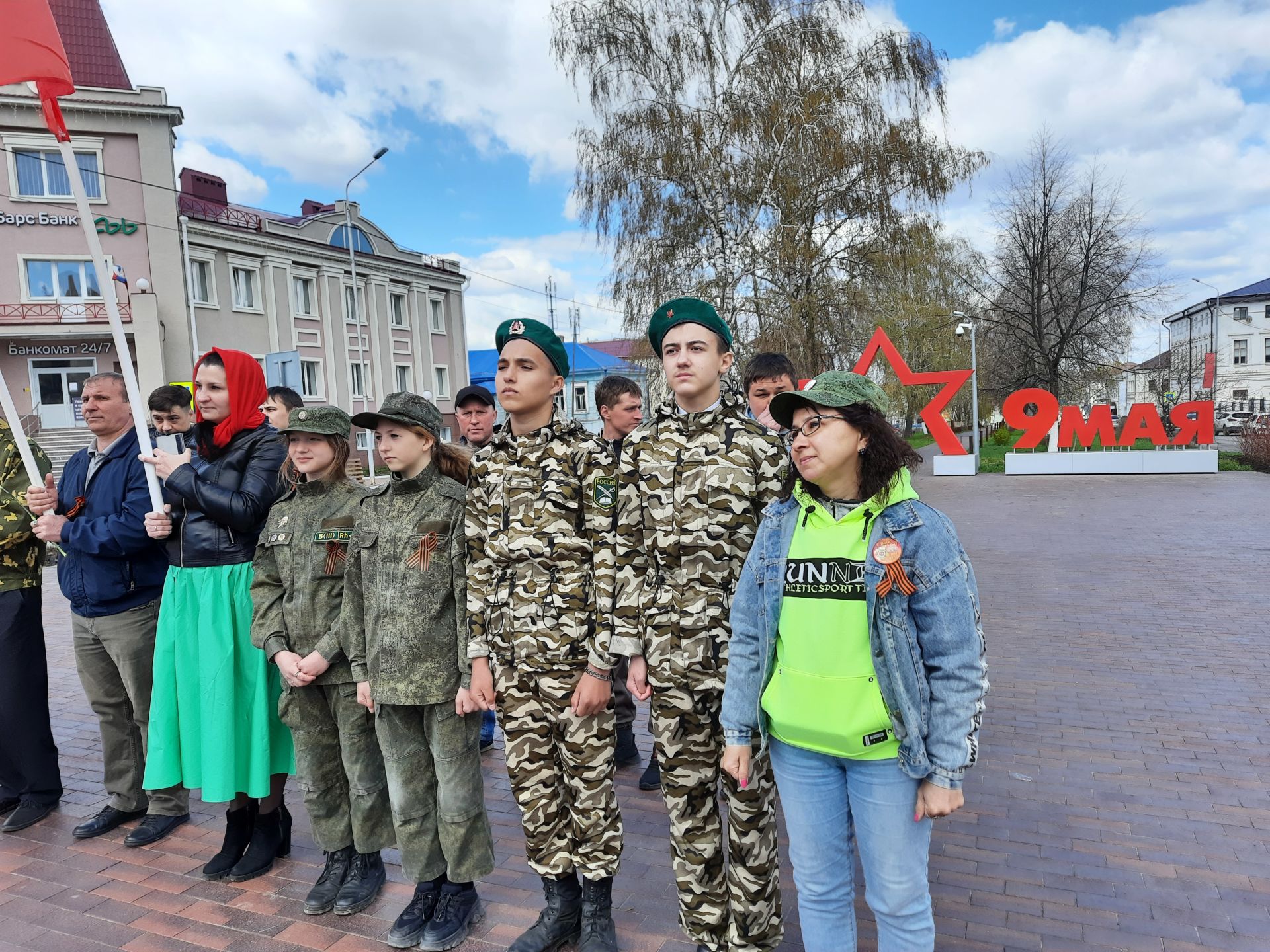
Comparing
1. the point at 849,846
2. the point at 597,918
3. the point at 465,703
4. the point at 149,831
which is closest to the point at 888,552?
the point at 849,846

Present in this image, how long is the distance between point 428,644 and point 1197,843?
3396mm

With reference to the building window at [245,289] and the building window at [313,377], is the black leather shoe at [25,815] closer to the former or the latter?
the building window at [245,289]

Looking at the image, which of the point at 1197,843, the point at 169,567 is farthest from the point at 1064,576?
the point at 169,567

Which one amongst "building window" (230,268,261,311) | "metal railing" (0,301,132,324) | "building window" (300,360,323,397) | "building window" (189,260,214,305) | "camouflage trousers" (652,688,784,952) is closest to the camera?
"camouflage trousers" (652,688,784,952)

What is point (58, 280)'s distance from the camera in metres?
25.2

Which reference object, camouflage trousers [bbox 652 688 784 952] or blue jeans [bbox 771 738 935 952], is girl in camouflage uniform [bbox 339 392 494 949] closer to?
camouflage trousers [bbox 652 688 784 952]

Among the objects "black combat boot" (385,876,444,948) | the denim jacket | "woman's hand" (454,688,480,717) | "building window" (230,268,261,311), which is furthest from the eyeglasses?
"building window" (230,268,261,311)

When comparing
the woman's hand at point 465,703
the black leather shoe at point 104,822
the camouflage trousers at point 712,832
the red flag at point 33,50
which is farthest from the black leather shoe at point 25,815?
the camouflage trousers at point 712,832

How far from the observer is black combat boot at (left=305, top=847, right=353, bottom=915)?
309cm

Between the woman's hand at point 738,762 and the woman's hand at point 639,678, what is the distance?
1.13 ft

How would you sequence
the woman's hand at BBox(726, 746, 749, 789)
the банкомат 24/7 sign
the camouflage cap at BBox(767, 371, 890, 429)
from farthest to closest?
the банкомат 24/7 sign → the woman's hand at BBox(726, 746, 749, 789) → the camouflage cap at BBox(767, 371, 890, 429)

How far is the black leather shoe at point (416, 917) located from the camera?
9.37 ft

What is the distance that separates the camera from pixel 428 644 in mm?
2918

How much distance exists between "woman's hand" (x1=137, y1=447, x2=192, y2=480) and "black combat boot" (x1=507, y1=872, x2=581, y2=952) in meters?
2.29
